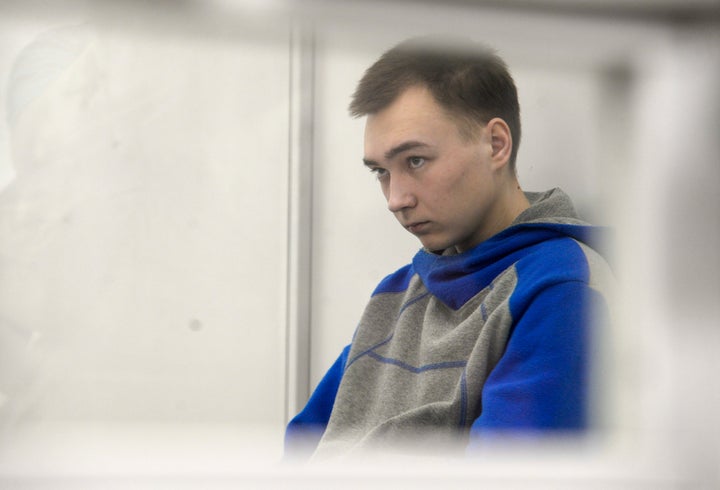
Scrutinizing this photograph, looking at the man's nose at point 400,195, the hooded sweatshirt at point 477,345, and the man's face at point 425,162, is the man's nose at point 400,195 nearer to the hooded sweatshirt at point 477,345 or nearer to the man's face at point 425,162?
the man's face at point 425,162

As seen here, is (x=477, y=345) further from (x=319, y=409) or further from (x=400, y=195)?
(x=319, y=409)

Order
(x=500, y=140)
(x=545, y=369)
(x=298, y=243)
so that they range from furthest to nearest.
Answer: (x=298, y=243) → (x=500, y=140) → (x=545, y=369)

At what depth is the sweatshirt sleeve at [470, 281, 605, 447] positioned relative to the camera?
1.87ft

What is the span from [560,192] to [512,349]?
0.65 ft

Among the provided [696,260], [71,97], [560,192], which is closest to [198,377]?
[71,97]

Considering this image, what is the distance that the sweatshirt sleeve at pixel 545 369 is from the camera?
0.57m

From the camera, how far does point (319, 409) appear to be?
91 cm

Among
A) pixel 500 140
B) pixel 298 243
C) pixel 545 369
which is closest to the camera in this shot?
pixel 545 369

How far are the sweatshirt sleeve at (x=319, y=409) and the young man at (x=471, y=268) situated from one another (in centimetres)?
5

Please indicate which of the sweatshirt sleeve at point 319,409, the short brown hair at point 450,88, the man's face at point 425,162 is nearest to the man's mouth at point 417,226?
the man's face at point 425,162

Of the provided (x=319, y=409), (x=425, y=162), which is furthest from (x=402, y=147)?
(x=319, y=409)

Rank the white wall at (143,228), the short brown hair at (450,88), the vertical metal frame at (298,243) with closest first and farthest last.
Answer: the white wall at (143,228), the short brown hair at (450,88), the vertical metal frame at (298,243)

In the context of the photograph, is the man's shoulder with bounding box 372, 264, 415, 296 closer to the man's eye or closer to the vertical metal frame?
the vertical metal frame

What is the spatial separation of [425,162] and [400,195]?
0.04 m
